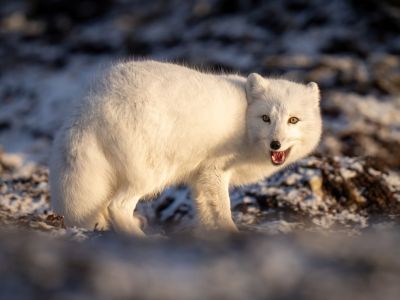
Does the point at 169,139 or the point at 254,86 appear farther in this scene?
the point at 254,86

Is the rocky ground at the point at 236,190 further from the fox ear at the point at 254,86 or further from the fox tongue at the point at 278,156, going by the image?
the fox ear at the point at 254,86

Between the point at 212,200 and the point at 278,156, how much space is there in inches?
26.8

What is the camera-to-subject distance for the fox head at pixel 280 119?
16.1ft

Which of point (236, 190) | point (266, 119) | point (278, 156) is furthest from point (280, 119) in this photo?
point (236, 190)

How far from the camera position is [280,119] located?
4.91 meters

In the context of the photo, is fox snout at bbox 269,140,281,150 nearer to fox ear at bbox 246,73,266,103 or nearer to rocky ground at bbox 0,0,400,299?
fox ear at bbox 246,73,266,103

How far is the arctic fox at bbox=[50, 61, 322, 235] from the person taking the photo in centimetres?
439

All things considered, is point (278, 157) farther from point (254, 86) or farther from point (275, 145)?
point (254, 86)

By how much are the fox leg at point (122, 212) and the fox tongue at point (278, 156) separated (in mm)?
1272

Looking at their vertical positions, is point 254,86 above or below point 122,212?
above

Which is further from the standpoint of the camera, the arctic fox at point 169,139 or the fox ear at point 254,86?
the fox ear at point 254,86

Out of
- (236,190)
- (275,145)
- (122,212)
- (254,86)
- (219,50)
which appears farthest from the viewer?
(219,50)

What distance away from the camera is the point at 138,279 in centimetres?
258

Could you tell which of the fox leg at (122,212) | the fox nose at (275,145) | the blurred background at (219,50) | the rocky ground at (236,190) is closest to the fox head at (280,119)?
the fox nose at (275,145)
